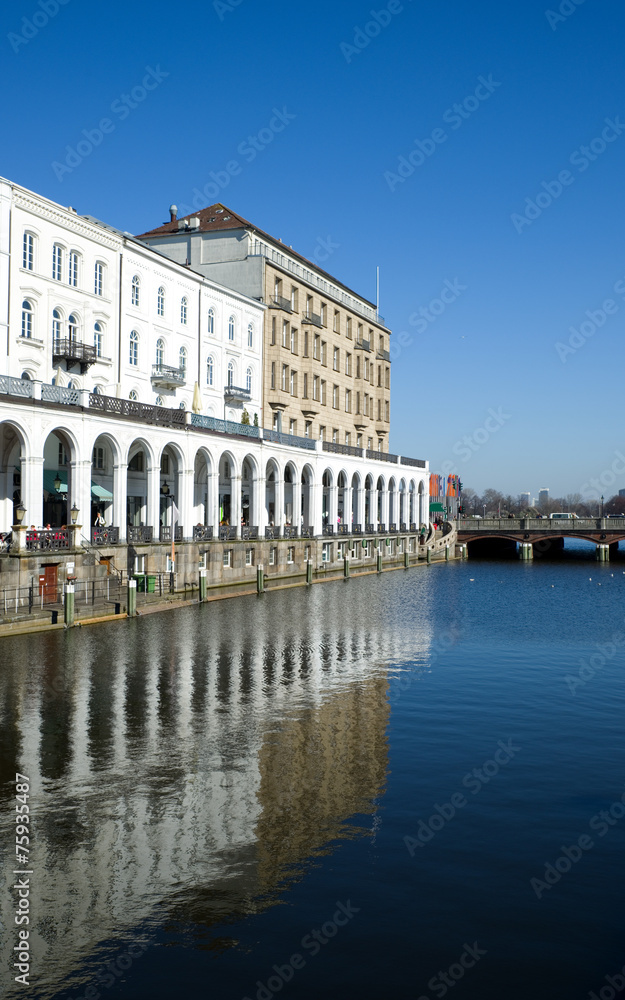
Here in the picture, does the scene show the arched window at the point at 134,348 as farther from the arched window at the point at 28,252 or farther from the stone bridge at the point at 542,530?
the stone bridge at the point at 542,530

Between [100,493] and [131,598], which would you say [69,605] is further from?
[100,493]

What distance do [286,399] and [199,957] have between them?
64.6m

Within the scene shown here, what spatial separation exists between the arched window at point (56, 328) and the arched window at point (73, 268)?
2193mm

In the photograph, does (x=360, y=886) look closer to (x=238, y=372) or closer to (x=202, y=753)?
(x=202, y=753)

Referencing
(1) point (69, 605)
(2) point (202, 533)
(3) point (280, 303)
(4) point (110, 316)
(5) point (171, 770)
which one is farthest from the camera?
(3) point (280, 303)

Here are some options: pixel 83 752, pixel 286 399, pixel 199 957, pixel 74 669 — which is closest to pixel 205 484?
pixel 286 399

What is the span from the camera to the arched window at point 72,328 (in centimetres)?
4753

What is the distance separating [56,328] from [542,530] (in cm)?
7235

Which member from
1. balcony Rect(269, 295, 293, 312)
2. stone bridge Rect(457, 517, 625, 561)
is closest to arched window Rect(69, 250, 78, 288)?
balcony Rect(269, 295, 293, 312)

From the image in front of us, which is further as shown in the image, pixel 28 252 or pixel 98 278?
pixel 98 278

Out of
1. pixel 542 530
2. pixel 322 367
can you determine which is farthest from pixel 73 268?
pixel 542 530

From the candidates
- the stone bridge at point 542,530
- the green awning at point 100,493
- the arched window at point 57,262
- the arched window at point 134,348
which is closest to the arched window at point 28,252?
the arched window at point 57,262

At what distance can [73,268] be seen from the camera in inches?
1884

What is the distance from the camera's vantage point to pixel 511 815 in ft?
48.0
